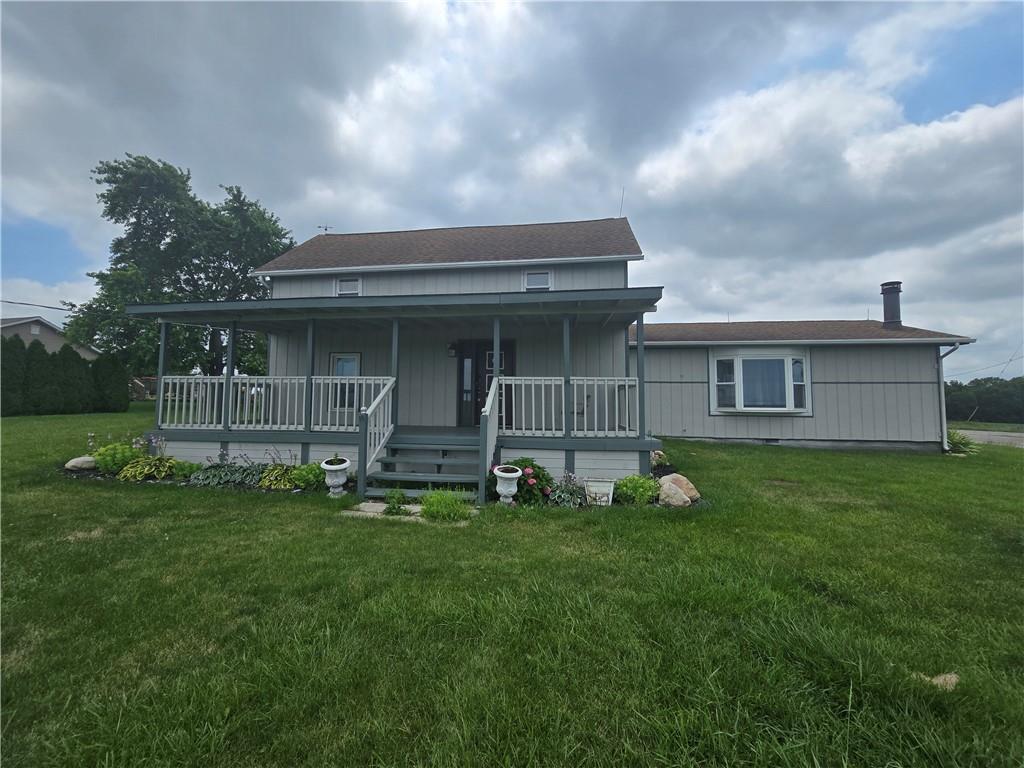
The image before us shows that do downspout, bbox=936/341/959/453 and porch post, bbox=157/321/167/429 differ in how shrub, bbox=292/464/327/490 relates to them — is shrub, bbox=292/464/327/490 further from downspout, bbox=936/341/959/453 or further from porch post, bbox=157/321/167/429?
downspout, bbox=936/341/959/453

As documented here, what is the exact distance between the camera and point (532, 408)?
713 cm

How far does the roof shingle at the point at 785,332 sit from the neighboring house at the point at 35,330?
3095 cm

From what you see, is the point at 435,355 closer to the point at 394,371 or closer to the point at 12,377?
the point at 394,371

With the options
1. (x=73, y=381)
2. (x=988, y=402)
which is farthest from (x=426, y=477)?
(x=988, y=402)

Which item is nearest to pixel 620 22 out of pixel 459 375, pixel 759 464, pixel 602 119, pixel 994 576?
pixel 602 119

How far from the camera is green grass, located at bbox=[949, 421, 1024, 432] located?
66.7 feet

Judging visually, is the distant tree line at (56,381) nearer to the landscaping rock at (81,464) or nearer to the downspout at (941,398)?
the landscaping rock at (81,464)

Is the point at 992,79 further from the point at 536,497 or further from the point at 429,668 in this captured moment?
the point at 429,668

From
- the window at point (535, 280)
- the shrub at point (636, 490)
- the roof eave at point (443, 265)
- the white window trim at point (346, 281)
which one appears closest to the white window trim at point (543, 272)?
the window at point (535, 280)

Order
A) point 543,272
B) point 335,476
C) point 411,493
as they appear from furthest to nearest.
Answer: point 543,272 → point 335,476 → point 411,493

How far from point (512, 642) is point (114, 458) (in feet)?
28.0

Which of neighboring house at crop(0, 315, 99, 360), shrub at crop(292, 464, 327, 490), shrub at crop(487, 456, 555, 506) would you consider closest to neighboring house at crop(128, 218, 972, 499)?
shrub at crop(487, 456, 555, 506)

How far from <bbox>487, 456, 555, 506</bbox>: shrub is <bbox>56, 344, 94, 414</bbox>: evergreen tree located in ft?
71.0

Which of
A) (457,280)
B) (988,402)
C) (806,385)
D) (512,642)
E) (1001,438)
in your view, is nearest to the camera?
(512,642)
